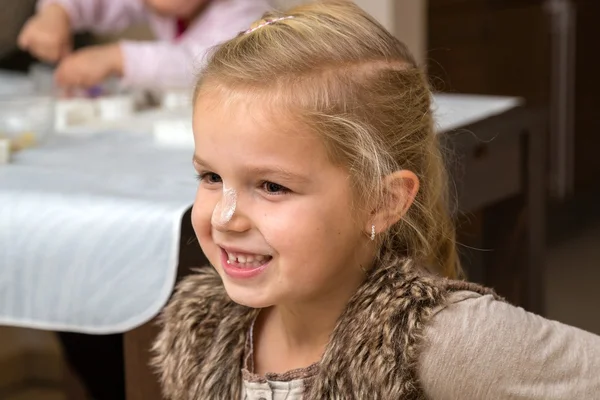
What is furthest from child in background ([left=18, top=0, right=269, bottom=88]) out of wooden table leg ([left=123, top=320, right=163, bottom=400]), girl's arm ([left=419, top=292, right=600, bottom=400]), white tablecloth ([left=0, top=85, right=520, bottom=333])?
girl's arm ([left=419, top=292, right=600, bottom=400])

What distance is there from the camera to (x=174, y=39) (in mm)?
1982

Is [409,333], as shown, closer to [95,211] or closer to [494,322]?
[494,322]

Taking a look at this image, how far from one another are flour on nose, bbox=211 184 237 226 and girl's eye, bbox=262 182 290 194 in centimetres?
3

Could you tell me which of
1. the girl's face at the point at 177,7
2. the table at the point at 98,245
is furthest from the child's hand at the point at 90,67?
the table at the point at 98,245

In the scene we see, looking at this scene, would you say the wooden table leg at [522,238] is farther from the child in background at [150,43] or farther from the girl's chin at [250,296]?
the girl's chin at [250,296]

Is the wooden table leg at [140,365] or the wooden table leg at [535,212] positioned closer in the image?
the wooden table leg at [140,365]

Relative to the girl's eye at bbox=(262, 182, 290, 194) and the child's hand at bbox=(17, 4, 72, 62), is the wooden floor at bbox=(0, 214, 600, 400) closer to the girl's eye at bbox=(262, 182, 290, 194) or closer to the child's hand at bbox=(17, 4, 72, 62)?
the child's hand at bbox=(17, 4, 72, 62)

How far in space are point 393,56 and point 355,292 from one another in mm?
228

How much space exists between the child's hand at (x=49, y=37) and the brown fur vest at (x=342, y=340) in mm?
945

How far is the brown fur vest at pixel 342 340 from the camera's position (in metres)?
0.94

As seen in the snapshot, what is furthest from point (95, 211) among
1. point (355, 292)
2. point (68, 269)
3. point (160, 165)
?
point (355, 292)

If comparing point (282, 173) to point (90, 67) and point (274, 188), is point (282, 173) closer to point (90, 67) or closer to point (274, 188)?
point (274, 188)

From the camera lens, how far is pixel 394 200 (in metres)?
0.99

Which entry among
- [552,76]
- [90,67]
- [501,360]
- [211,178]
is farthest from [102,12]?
[552,76]
